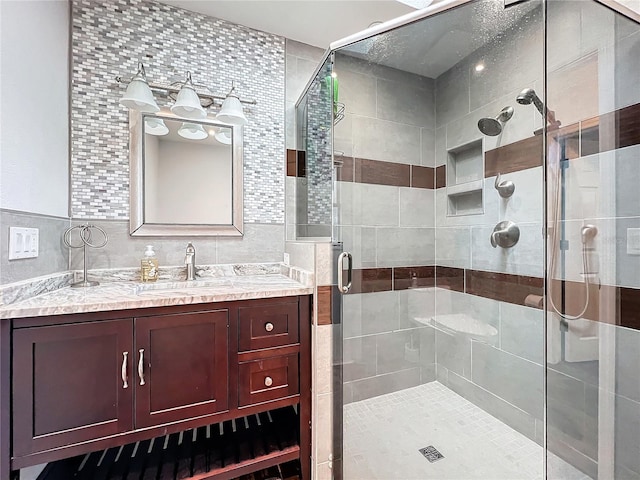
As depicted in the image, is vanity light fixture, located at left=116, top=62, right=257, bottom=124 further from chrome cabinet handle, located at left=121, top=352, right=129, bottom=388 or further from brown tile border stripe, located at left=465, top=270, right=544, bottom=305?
brown tile border stripe, located at left=465, top=270, right=544, bottom=305

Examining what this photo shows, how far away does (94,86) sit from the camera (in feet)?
4.77

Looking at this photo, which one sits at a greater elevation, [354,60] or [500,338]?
[354,60]

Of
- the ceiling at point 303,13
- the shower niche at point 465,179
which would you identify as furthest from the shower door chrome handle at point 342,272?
the ceiling at point 303,13

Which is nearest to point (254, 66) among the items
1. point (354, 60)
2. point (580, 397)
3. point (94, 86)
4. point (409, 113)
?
point (354, 60)

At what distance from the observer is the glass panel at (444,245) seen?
1433mm

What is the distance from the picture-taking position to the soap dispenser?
1475 millimetres

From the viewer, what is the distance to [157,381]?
107 centimetres

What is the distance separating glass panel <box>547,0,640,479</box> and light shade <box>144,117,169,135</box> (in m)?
1.95

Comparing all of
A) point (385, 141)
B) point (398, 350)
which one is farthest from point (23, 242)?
point (398, 350)

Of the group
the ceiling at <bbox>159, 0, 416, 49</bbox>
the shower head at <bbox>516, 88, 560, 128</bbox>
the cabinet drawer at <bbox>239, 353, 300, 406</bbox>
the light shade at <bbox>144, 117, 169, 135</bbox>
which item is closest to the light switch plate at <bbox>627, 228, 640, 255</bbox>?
the shower head at <bbox>516, 88, 560, 128</bbox>

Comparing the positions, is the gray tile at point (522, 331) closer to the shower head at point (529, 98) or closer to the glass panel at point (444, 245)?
the glass panel at point (444, 245)

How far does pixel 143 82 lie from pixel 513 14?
1.85m

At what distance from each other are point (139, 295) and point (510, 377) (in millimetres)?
1957

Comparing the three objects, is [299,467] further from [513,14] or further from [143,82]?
[513,14]
